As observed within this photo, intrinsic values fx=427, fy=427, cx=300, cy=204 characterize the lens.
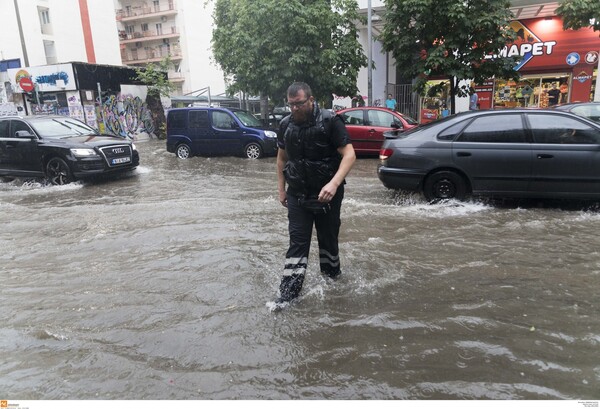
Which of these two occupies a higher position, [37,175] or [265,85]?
[265,85]

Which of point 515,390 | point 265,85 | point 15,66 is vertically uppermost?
point 15,66

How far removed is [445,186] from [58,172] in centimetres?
813

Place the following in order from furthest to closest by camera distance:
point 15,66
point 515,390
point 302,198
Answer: point 15,66 < point 302,198 < point 515,390

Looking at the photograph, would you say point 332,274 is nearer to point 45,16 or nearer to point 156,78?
point 156,78

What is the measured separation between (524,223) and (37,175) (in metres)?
9.77

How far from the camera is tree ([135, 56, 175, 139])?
78.0 feet

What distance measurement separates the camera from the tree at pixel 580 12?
32.3 ft

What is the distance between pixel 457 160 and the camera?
6297 millimetres

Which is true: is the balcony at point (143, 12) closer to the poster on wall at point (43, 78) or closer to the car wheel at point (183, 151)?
the poster on wall at point (43, 78)

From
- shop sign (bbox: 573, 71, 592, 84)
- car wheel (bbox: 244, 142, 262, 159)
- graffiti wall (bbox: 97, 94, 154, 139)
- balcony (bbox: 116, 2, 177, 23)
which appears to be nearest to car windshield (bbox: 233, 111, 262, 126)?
car wheel (bbox: 244, 142, 262, 159)

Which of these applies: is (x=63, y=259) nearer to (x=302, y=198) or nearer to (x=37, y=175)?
(x=302, y=198)

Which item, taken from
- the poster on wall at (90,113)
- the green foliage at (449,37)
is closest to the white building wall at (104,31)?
the poster on wall at (90,113)

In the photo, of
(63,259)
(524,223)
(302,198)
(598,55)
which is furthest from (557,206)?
(598,55)

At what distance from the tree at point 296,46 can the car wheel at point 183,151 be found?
3398 mm
